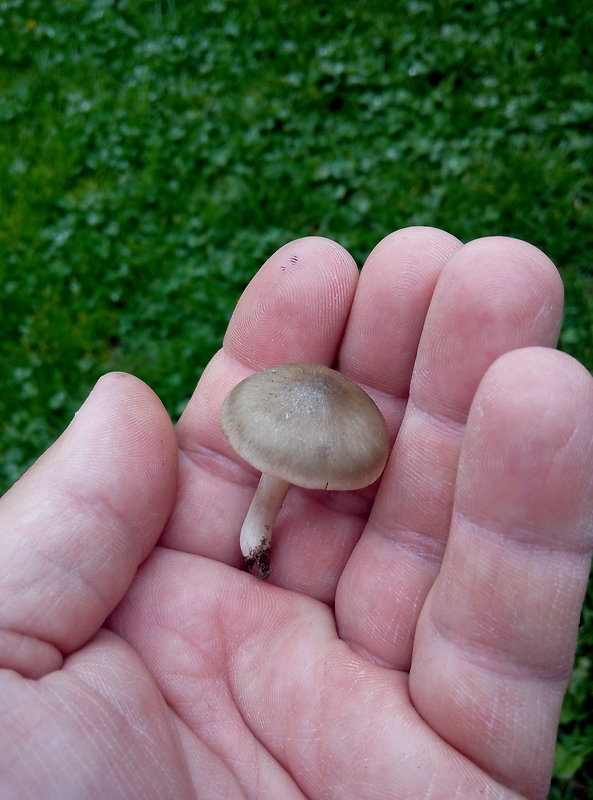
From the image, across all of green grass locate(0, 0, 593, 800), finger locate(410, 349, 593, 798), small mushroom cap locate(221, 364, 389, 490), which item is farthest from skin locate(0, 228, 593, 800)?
green grass locate(0, 0, 593, 800)

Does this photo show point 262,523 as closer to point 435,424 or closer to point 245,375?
point 245,375

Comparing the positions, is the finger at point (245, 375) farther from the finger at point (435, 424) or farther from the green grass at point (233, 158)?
the green grass at point (233, 158)

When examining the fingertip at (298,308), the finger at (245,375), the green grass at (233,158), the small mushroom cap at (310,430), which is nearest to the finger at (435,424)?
the small mushroom cap at (310,430)

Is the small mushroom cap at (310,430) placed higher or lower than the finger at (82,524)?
higher

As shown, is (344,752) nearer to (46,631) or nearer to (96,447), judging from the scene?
(46,631)

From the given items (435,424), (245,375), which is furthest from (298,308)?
(435,424)

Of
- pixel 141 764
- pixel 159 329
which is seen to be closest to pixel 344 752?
pixel 141 764
